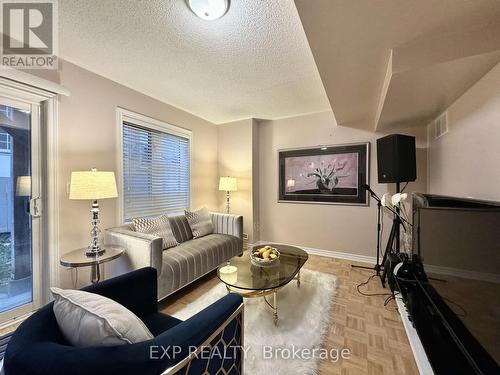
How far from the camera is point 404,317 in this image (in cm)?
172

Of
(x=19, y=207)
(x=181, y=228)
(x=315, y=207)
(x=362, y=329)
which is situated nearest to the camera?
(x=362, y=329)

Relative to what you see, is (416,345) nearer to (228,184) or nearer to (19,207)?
(228,184)

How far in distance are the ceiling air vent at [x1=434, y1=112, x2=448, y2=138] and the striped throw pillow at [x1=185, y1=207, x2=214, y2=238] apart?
2977 millimetres

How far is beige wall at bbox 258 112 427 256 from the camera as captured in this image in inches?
123

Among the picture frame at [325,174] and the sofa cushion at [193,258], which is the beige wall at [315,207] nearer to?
the picture frame at [325,174]

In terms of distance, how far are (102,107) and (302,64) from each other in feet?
7.11

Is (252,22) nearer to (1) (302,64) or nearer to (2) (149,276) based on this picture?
(1) (302,64)

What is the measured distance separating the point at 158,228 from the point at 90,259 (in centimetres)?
77

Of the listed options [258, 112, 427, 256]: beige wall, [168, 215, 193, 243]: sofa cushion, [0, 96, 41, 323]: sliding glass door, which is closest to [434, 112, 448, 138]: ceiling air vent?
[258, 112, 427, 256]: beige wall

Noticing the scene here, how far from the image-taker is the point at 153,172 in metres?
2.91

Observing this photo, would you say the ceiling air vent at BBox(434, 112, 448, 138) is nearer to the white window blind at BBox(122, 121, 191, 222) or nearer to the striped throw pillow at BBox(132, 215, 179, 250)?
the striped throw pillow at BBox(132, 215, 179, 250)

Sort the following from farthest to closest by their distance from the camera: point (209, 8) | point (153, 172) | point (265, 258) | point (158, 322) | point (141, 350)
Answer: point (153, 172) → point (265, 258) → point (209, 8) → point (158, 322) → point (141, 350)

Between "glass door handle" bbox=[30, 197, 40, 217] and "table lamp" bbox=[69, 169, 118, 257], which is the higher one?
"table lamp" bbox=[69, 169, 118, 257]

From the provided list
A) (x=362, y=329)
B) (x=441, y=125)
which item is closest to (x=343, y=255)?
(x=362, y=329)
